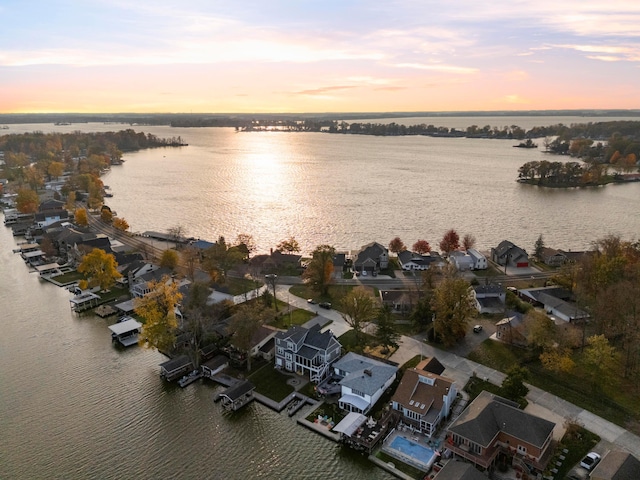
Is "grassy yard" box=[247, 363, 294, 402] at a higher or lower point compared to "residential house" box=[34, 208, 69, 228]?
lower

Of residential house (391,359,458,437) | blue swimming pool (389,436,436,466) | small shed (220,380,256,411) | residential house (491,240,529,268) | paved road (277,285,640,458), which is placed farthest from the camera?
residential house (491,240,529,268)

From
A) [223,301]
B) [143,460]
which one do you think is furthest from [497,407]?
[223,301]

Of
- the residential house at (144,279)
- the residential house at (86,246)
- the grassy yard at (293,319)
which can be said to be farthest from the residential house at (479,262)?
the residential house at (86,246)

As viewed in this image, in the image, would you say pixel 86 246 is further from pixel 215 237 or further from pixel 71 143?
pixel 71 143

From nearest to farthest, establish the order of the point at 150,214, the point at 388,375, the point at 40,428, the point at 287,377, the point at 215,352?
the point at 40,428
the point at 388,375
the point at 287,377
the point at 215,352
the point at 150,214

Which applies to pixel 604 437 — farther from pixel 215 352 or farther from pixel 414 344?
pixel 215 352

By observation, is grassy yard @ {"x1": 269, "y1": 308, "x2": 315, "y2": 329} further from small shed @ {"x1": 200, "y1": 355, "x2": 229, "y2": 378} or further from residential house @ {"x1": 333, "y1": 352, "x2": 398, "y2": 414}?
residential house @ {"x1": 333, "y1": 352, "x2": 398, "y2": 414}

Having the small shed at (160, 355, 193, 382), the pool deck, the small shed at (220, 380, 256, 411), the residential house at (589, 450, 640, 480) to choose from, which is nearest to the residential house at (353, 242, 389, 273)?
the small shed at (160, 355, 193, 382)

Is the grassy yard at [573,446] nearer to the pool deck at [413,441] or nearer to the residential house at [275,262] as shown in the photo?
the pool deck at [413,441]
